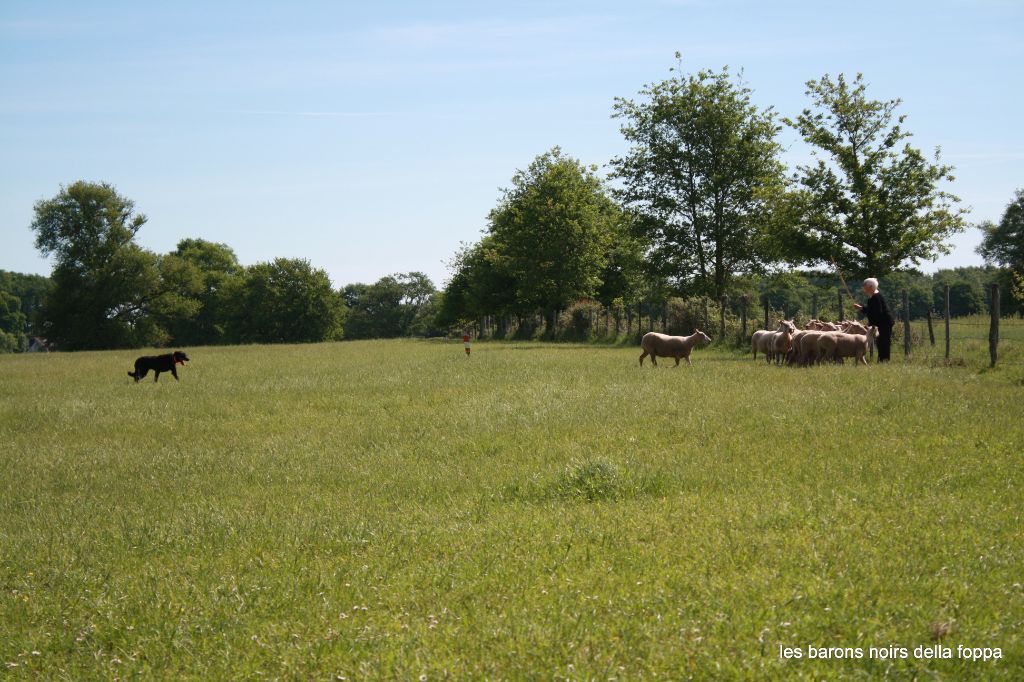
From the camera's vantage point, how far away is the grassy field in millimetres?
5055

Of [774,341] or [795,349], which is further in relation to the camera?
[774,341]

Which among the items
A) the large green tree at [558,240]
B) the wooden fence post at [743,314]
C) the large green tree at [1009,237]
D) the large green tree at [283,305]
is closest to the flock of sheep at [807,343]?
the wooden fence post at [743,314]

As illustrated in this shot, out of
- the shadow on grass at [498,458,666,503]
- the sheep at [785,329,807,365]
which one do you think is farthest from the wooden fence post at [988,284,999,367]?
the shadow on grass at [498,458,666,503]

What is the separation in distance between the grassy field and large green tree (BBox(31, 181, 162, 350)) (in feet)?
246

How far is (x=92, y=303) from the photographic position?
83.0 metres

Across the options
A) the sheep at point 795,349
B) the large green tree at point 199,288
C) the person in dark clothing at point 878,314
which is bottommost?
the sheep at point 795,349

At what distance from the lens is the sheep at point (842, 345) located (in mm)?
21719

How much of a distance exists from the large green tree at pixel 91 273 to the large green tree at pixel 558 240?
41163 millimetres


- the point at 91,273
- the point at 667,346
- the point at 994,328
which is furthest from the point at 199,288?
the point at 994,328

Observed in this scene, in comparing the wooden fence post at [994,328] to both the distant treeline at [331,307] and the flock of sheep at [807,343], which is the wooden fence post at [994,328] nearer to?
the flock of sheep at [807,343]

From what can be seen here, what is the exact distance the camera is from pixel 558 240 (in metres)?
59.8

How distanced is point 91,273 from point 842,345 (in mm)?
81010

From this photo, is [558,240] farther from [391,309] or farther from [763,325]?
[391,309]

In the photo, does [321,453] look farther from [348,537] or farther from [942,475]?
[942,475]
